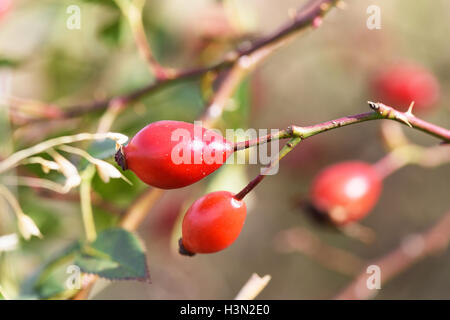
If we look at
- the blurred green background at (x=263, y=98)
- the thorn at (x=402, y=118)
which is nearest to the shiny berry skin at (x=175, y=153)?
the thorn at (x=402, y=118)

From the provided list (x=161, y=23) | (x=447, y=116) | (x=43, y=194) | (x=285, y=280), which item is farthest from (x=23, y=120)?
(x=447, y=116)

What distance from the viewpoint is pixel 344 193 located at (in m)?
1.27

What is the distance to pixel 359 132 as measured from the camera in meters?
1.95

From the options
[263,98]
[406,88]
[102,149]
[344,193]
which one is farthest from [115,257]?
[406,88]

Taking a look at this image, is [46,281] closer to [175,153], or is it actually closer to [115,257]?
[115,257]

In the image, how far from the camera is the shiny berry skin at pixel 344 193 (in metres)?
1.27

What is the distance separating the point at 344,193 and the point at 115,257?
61 cm

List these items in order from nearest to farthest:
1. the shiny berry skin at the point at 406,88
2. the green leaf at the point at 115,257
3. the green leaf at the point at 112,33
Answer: the green leaf at the point at 115,257
the green leaf at the point at 112,33
the shiny berry skin at the point at 406,88

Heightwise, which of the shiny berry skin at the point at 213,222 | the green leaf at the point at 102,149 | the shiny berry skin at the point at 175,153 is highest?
the green leaf at the point at 102,149

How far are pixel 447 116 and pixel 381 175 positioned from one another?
73cm

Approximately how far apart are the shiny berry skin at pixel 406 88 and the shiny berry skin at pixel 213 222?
1088mm

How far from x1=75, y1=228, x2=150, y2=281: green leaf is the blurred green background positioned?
1.37ft

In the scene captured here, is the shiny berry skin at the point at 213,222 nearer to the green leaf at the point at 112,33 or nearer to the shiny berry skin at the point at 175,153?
the shiny berry skin at the point at 175,153

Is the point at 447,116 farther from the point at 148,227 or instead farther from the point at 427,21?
the point at 148,227
